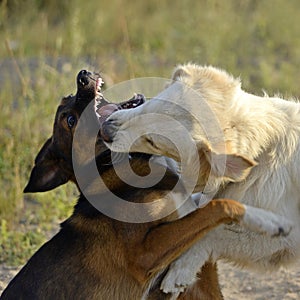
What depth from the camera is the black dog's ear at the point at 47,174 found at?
519 centimetres

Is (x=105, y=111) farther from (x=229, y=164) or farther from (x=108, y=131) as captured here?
(x=229, y=164)

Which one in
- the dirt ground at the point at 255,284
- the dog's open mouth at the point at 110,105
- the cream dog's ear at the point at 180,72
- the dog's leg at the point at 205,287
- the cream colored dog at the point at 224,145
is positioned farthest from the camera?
the dirt ground at the point at 255,284

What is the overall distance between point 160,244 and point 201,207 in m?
0.31

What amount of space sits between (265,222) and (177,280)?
620 millimetres

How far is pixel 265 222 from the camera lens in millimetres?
4301

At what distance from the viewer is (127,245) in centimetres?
448

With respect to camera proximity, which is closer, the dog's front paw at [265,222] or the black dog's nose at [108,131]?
the dog's front paw at [265,222]

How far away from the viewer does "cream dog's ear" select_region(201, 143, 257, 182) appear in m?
4.01

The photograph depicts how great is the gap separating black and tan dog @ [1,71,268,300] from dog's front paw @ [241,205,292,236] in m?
0.04

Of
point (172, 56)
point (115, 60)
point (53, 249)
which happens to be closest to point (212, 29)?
Answer: point (172, 56)

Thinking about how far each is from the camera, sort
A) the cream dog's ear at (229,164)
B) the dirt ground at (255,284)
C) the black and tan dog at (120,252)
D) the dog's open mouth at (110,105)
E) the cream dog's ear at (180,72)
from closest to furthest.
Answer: the cream dog's ear at (229,164), the black and tan dog at (120,252), the cream dog's ear at (180,72), the dog's open mouth at (110,105), the dirt ground at (255,284)

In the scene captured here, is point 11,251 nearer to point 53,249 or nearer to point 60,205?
point 60,205

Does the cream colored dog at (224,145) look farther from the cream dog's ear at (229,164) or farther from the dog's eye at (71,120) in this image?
the dog's eye at (71,120)

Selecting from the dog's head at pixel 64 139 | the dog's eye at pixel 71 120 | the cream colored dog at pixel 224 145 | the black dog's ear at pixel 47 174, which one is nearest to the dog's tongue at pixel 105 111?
the dog's head at pixel 64 139
